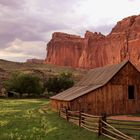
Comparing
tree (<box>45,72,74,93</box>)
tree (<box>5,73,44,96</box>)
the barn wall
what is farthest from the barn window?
tree (<box>45,72,74,93</box>)

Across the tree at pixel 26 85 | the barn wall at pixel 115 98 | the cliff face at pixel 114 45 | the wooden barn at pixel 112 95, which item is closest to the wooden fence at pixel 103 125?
the wooden barn at pixel 112 95

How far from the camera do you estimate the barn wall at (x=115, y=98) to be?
32772mm

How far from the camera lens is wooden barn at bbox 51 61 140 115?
107ft

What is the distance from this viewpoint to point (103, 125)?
1892 centimetres

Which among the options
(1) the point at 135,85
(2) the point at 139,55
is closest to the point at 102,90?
(1) the point at 135,85

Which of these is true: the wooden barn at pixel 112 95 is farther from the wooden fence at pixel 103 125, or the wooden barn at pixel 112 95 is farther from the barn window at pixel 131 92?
the wooden fence at pixel 103 125

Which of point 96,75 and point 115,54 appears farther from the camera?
point 115,54

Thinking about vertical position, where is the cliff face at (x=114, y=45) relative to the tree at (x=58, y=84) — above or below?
above

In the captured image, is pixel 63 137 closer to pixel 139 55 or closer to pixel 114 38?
pixel 139 55

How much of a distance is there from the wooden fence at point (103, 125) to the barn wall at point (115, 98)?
5092mm

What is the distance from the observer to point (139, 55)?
145m

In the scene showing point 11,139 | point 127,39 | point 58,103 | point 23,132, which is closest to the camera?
point 11,139

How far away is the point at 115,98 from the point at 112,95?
0.49 meters

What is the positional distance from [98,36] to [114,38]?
688 inches
